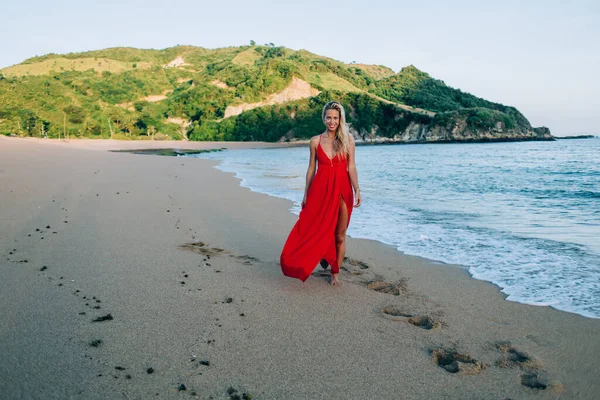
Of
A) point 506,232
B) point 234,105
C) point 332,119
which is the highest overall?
point 234,105

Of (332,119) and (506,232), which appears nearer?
(332,119)

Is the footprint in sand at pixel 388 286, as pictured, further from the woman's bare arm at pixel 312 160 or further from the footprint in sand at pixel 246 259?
the footprint in sand at pixel 246 259

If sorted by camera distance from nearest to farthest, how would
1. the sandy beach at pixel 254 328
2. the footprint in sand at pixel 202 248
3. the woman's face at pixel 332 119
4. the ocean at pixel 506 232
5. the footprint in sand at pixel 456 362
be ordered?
1. the sandy beach at pixel 254 328
2. the footprint in sand at pixel 456 362
3. the woman's face at pixel 332 119
4. the ocean at pixel 506 232
5. the footprint in sand at pixel 202 248

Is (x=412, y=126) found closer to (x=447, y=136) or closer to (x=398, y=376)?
(x=447, y=136)

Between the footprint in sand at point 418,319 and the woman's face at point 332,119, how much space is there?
180 centimetres

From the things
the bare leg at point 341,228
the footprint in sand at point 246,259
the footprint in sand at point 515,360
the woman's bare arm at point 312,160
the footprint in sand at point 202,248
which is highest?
the woman's bare arm at point 312,160

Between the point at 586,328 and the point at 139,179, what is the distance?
11600 millimetres

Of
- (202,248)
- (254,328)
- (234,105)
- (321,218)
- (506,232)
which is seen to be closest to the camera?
(254,328)

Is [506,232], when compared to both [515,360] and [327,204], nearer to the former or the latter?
[327,204]

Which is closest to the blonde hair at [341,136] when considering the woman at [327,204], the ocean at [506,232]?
the woman at [327,204]

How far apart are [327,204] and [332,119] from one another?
0.84m

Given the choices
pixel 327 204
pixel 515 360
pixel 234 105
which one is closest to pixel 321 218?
pixel 327 204

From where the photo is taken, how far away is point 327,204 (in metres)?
4.20

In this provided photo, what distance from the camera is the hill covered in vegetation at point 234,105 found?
3260 inches
